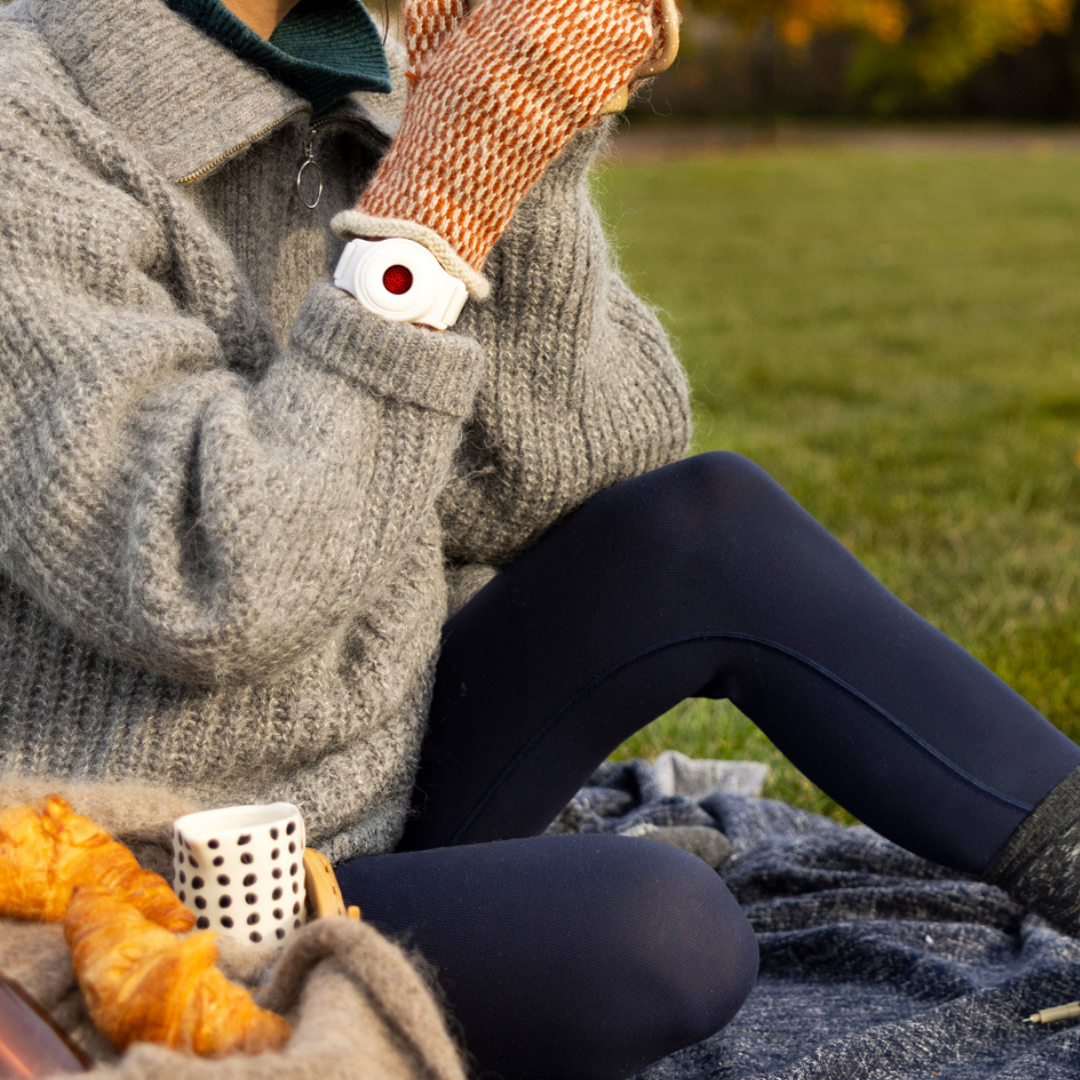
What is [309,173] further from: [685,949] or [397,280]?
[685,949]

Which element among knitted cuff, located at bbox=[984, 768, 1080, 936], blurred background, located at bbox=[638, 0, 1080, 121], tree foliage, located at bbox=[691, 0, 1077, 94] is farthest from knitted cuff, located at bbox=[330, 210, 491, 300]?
blurred background, located at bbox=[638, 0, 1080, 121]

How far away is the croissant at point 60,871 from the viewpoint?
0.95 meters

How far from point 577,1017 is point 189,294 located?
0.80 meters

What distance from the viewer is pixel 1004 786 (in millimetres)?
1304

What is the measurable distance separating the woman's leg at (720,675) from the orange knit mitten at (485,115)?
36 cm

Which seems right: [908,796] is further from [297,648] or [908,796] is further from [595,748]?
[297,648]

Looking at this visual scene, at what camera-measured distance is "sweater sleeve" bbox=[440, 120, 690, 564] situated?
1.44m

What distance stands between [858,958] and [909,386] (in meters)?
3.79

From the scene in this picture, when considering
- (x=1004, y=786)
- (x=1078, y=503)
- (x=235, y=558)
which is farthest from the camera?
(x=1078, y=503)

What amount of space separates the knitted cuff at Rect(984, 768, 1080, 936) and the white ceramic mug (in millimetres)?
722

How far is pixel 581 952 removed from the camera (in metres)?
1.14

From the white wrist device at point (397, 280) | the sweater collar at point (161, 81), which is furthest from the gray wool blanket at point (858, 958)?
the sweater collar at point (161, 81)

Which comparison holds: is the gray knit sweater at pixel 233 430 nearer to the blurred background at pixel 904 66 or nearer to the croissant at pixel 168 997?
the croissant at pixel 168 997

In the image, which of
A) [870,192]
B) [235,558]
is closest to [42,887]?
[235,558]
